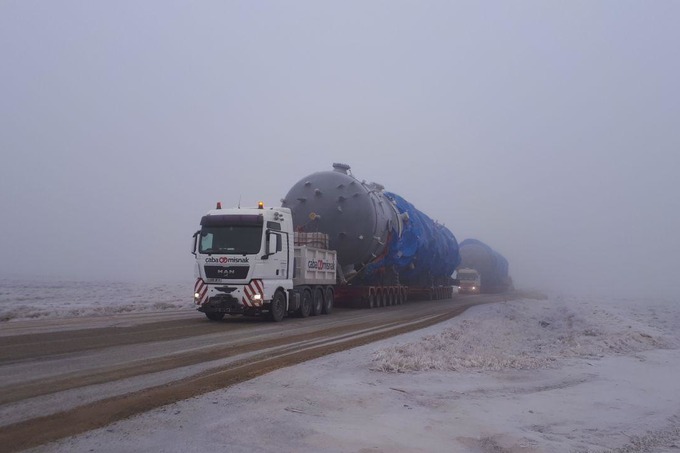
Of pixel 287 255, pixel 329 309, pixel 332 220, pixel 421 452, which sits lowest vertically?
pixel 421 452

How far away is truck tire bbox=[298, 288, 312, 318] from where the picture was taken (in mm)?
19969

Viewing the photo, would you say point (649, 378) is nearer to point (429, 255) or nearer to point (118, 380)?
point (118, 380)

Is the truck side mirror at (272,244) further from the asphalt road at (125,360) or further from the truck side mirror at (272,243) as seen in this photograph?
the asphalt road at (125,360)

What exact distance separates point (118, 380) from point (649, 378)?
8.00 metres

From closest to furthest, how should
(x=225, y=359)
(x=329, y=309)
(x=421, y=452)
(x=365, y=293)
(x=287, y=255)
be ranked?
(x=421, y=452), (x=225, y=359), (x=287, y=255), (x=329, y=309), (x=365, y=293)

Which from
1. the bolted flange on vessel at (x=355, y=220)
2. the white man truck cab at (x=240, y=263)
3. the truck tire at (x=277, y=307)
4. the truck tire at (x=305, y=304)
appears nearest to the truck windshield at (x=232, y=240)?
the white man truck cab at (x=240, y=263)

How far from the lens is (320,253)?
846 inches

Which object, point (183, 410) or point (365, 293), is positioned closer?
point (183, 410)

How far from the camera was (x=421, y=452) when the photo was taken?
5387 millimetres

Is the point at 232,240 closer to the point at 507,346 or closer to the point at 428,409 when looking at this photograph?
the point at 507,346

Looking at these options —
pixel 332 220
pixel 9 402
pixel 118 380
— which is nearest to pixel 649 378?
pixel 118 380

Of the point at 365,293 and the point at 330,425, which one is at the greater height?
the point at 365,293

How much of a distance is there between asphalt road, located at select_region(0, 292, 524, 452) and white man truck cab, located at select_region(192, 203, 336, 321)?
58 centimetres

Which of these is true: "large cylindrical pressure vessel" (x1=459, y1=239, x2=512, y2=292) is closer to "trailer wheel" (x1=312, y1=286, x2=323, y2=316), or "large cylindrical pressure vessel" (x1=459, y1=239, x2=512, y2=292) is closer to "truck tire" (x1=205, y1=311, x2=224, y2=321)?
"trailer wheel" (x1=312, y1=286, x2=323, y2=316)
